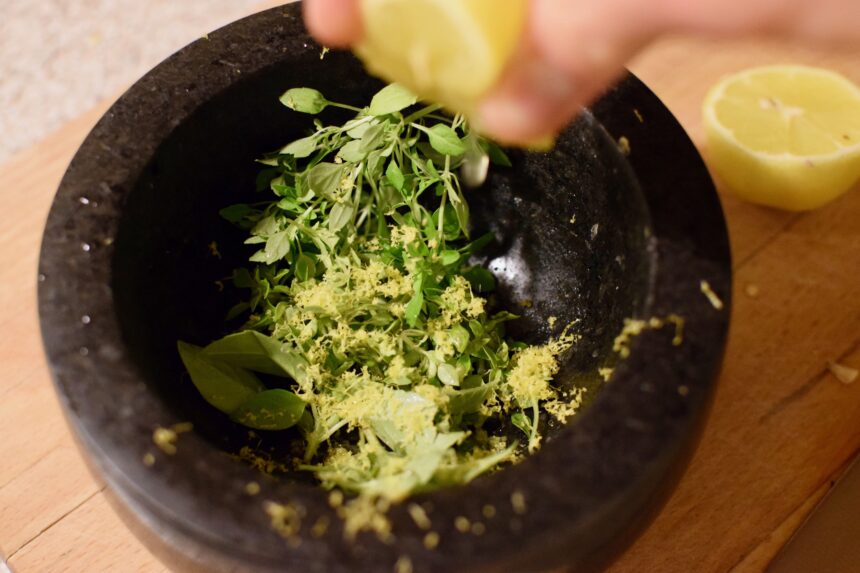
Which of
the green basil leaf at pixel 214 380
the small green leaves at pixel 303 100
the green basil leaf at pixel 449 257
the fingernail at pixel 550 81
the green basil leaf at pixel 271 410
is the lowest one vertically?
the green basil leaf at pixel 271 410

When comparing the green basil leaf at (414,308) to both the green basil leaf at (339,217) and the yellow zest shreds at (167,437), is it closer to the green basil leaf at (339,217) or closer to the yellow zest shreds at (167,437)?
the green basil leaf at (339,217)

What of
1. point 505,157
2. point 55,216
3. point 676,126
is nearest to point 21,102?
point 55,216

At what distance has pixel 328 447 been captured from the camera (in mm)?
690

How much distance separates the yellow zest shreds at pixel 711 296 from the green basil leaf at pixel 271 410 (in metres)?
0.33

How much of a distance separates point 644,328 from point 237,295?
1.32 ft

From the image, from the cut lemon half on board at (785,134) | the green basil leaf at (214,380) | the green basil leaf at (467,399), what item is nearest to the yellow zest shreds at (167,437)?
the green basil leaf at (214,380)

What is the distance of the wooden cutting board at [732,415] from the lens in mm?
714

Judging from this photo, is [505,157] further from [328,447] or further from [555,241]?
[328,447]

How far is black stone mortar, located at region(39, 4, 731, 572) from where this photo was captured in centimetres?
50

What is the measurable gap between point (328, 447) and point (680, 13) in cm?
44

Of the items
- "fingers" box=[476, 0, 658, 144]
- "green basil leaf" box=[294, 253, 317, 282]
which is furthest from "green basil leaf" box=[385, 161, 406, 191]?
"fingers" box=[476, 0, 658, 144]

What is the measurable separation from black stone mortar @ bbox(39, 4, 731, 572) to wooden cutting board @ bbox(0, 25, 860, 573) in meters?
0.17

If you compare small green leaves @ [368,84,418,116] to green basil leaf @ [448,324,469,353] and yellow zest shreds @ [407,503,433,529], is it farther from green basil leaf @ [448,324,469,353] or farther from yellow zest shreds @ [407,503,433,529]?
yellow zest shreds @ [407,503,433,529]

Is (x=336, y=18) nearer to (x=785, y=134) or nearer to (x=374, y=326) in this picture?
(x=374, y=326)
